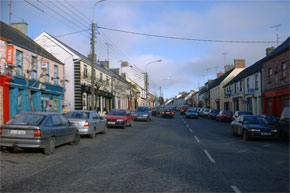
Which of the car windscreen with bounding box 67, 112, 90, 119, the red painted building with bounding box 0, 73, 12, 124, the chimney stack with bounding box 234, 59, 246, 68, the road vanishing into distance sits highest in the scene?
the chimney stack with bounding box 234, 59, 246, 68

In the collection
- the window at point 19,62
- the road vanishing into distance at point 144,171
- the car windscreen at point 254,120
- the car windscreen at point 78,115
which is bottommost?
the road vanishing into distance at point 144,171

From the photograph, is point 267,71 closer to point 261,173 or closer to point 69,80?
point 69,80

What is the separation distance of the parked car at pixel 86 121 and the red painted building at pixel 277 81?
17.4 metres

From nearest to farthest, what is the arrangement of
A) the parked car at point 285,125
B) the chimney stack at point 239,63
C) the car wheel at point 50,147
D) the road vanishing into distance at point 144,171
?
the road vanishing into distance at point 144,171
the car wheel at point 50,147
the parked car at point 285,125
the chimney stack at point 239,63

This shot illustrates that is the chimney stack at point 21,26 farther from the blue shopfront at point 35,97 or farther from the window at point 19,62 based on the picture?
the window at point 19,62

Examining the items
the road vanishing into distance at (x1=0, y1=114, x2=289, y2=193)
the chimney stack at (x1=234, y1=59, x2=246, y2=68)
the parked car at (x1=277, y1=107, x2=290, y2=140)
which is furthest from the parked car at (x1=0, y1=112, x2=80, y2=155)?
the chimney stack at (x1=234, y1=59, x2=246, y2=68)

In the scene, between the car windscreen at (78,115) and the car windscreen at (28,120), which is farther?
the car windscreen at (78,115)

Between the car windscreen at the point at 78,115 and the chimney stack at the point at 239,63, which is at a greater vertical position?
the chimney stack at the point at 239,63

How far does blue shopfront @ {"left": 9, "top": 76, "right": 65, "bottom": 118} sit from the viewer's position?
1877 cm

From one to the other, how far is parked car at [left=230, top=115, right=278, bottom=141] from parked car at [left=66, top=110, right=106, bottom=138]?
8357 millimetres

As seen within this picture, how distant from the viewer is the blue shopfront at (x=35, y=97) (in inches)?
739

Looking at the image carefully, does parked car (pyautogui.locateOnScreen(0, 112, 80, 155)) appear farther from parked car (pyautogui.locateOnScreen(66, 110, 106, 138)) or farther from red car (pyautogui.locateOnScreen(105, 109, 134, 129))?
red car (pyautogui.locateOnScreen(105, 109, 134, 129))

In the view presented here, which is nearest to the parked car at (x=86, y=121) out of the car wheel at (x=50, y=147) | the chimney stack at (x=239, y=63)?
the car wheel at (x=50, y=147)

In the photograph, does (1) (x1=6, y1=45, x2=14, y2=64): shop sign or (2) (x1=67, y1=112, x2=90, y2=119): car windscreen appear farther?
(1) (x1=6, y1=45, x2=14, y2=64): shop sign
